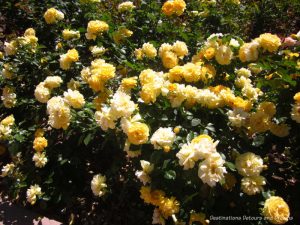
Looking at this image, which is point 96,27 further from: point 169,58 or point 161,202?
point 161,202

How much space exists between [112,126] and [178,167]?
0.43 meters

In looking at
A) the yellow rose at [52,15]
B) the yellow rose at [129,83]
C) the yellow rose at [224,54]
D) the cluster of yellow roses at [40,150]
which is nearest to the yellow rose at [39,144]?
the cluster of yellow roses at [40,150]

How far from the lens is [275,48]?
1.86 metres

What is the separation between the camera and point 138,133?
169 centimetres

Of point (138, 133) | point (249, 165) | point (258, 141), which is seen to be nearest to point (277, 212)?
point (249, 165)

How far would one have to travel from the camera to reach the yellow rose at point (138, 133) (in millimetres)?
1692

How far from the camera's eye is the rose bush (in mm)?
1749

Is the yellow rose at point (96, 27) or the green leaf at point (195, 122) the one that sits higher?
the yellow rose at point (96, 27)

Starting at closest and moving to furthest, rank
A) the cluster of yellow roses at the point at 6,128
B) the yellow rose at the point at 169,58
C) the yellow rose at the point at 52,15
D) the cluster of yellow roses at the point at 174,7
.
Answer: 1. the yellow rose at the point at 169,58
2. the cluster of yellow roses at the point at 6,128
3. the cluster of yellow roses at the point at 174,7
4. the yellow rose at the point at 52,15

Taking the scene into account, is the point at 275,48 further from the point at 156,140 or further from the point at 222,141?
the point at 156,140

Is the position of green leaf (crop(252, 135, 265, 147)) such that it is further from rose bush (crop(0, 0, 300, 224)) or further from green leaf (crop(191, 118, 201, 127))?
green leaf (crop(191, 118, 201, 127))

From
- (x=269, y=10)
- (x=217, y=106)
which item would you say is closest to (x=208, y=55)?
(x=217, y=106)

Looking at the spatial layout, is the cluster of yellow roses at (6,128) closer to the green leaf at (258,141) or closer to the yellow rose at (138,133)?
the yellow rose at (138,133)

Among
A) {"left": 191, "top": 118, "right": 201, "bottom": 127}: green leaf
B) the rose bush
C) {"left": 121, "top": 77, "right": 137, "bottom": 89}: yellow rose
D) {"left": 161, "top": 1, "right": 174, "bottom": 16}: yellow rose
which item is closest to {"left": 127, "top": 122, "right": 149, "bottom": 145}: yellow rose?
the rose bush
